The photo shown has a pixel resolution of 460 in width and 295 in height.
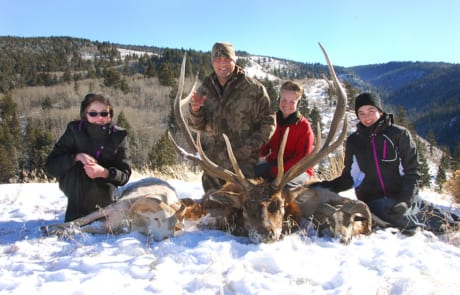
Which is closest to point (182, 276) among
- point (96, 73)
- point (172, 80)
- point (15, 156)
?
point (15, 156)

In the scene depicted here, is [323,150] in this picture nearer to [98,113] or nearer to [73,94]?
[98,113]

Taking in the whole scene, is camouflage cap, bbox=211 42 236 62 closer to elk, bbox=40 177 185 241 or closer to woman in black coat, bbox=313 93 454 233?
woman in black coat, bbox=313 93 454 233

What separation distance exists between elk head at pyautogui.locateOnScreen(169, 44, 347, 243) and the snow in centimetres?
26

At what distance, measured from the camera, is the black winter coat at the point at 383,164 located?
4746mm

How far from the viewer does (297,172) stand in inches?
176

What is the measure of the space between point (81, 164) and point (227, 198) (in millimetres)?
1966

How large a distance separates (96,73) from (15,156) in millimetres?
53319

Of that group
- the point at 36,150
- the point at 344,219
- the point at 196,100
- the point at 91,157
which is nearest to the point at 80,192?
the point at 91,157

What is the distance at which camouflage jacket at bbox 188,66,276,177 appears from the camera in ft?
18.1

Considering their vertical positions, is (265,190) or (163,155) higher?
(265,190)

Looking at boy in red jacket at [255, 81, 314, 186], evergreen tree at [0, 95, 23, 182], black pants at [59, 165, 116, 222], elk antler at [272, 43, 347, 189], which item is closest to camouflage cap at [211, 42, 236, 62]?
boy in red jacket at [255, 81, 314, 186]

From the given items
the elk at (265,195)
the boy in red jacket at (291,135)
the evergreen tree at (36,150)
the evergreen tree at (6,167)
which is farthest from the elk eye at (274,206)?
the evergreen tree at (36,150)

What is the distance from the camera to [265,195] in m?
4.22

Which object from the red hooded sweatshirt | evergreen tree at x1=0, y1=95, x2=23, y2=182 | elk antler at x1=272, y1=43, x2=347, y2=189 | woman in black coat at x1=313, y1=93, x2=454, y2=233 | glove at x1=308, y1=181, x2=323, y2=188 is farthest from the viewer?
evergreen tree at x1=0, y1=95, x2=23, y2=182
